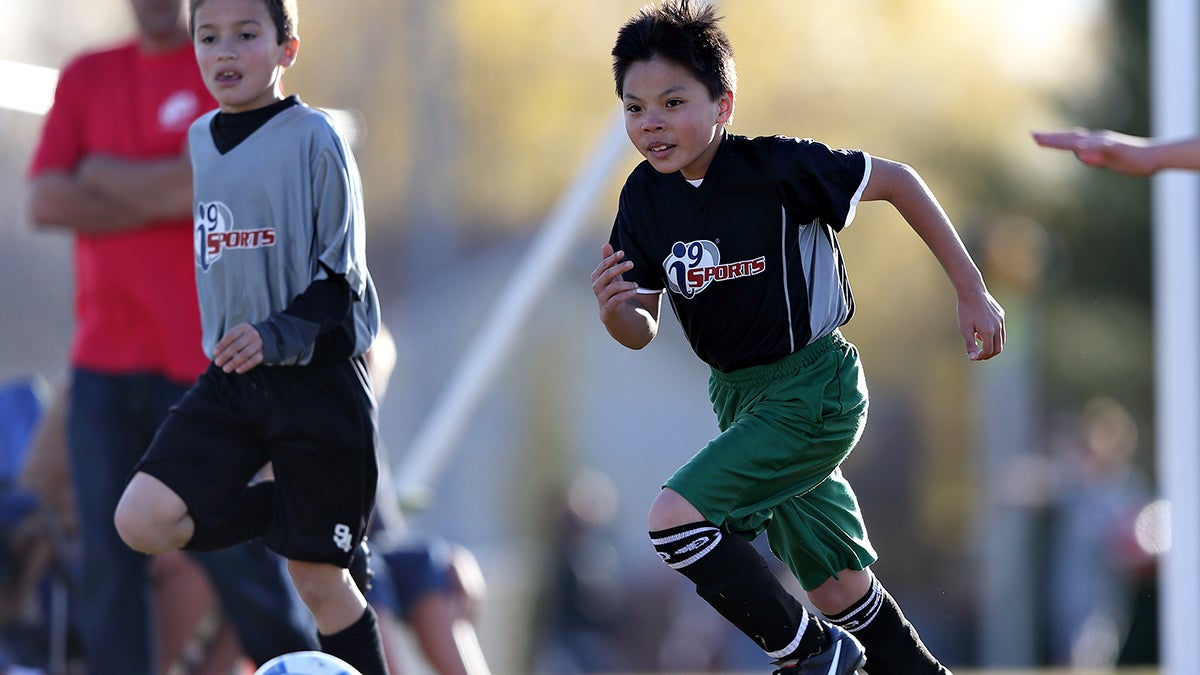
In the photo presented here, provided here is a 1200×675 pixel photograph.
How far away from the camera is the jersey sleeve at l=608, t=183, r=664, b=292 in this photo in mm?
4254

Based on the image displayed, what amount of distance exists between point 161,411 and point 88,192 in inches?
29.7

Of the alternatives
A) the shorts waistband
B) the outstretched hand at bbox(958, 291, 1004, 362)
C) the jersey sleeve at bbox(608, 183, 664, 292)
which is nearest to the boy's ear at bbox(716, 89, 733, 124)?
the jersey sleeve at bbox(608, 183, 664, 292)

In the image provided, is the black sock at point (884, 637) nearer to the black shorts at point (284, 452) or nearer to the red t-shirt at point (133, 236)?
the black shorts at point (284, 452)

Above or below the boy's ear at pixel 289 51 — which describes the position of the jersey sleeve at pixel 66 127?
below

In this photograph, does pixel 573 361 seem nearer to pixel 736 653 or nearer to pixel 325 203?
pixel 736 653

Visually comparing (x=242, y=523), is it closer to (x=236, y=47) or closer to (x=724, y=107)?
(x=236, y=47)

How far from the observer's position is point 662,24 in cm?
412

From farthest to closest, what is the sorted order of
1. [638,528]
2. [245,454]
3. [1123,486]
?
[638,528]
[1123,486]
[245,454]

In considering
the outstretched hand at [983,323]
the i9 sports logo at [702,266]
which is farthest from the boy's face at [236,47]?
the outstretched hand at [983,323]

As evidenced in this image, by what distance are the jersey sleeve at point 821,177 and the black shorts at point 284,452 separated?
1.24m

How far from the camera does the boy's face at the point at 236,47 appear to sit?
436 cm

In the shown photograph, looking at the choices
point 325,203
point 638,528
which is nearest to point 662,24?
point 325,203

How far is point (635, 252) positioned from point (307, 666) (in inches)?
49.8

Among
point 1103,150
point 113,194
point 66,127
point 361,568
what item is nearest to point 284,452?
point 361,568
